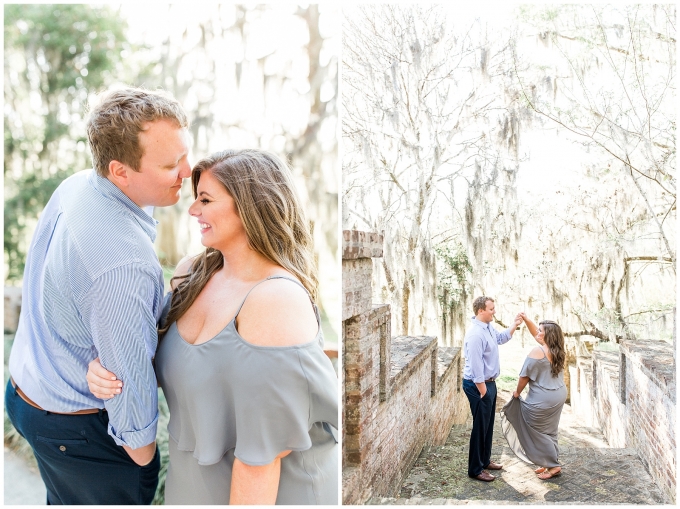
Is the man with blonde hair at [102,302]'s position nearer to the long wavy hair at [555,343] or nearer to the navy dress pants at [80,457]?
the navy dress pants at [80,457]

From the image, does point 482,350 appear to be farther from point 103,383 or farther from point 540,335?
point 103,383

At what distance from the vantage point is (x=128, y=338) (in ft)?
4.95

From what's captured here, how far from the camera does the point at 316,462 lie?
1644mm

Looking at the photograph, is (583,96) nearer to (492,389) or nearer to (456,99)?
(456,99)

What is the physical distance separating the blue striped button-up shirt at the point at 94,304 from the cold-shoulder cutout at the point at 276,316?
0.30 m

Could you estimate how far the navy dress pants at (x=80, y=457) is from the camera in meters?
1.67

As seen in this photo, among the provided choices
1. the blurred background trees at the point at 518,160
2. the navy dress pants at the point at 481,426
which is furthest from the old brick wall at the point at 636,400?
the navy dress pants at the point at 481,426

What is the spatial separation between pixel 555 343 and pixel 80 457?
189 centimetres

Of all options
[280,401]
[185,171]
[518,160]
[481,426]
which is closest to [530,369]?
[481,426]

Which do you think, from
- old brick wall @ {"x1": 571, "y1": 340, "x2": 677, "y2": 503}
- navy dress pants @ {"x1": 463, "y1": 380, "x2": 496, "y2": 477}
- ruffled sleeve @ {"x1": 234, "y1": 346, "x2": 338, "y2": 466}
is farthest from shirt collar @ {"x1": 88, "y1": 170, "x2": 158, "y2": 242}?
old brick wall @ {"x1": 571, "y1": 340, "x2": 677, "y2": 503}

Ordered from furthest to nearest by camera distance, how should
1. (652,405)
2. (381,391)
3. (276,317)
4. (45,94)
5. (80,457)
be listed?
(45,94), (381,391), (652,405), (80,457), (276,317)

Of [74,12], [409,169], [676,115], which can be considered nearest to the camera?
[676,115]

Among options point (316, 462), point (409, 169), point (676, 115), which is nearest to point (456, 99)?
point (409, 169)

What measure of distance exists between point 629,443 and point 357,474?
3.93 feet
